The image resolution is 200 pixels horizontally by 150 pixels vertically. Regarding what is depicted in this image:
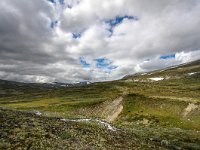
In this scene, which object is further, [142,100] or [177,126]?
[142,100]

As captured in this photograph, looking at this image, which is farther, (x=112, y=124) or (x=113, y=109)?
(x=113, y=109)

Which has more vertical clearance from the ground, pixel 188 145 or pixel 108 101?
pixel 108 101

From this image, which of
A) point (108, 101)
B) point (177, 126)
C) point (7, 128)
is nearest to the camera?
point (7, 128)

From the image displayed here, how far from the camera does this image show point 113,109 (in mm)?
92625

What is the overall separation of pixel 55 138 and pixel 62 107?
71.6 m

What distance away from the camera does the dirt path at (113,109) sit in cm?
8509

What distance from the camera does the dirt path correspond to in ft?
279

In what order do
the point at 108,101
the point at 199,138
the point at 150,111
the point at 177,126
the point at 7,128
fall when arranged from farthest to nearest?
the point at 108,101
the point at 150,111
the point at 177,126
the point at 199,138
the point at 7,128

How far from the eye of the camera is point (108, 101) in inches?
4112

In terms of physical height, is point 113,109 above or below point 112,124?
above

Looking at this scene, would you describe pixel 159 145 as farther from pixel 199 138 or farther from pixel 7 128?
pixel 7 128

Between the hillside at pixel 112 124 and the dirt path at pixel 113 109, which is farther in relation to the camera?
the dirt path at pixel 113 109

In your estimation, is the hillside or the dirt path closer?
the hillside

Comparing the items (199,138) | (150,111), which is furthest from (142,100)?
(199,138)
